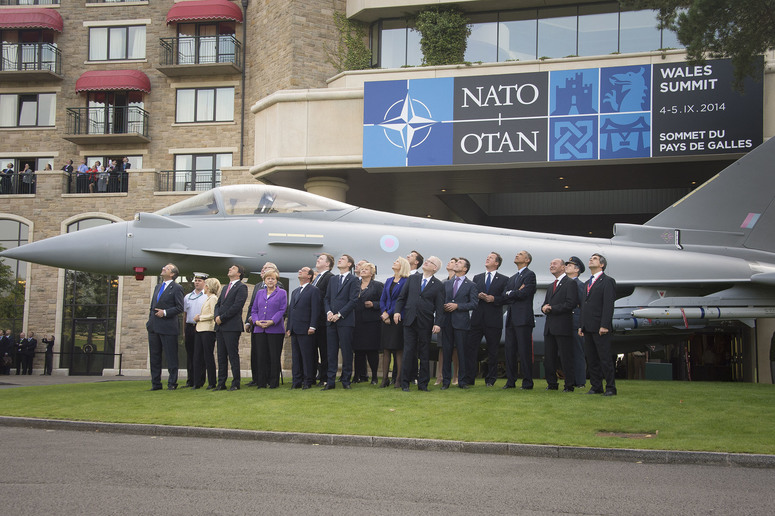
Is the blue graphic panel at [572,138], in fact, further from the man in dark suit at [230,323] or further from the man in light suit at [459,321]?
the man in dark suit at [230,323]

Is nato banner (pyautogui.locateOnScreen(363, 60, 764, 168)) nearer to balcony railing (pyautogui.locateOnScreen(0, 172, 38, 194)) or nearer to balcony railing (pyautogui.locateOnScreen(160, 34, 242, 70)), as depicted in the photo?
balcony railing (pyautogui.locateOnScreen(160, 34, 242, 70))

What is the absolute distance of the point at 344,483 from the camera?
5941 millimetres

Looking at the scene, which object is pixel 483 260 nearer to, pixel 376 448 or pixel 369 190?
pixel 376 448

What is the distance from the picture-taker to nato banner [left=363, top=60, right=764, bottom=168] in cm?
1955

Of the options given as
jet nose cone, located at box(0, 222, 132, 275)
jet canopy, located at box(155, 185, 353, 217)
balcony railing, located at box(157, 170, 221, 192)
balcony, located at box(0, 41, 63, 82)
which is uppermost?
balcony, located at box(0, 41, 63, 82)

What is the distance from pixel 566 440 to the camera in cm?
779

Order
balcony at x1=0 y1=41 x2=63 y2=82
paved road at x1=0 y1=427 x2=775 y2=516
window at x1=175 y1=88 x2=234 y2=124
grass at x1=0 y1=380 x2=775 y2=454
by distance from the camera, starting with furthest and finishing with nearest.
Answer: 1. balcony at x1=0 y1=41 x2=63 y2=82
2. window at x1=175 y1=88 x2=234 y2=124
3. grass at x1=0 y1=380 x2=775 y2=454
4. paved road at x1=0 y1=427 x2=775 y2=516

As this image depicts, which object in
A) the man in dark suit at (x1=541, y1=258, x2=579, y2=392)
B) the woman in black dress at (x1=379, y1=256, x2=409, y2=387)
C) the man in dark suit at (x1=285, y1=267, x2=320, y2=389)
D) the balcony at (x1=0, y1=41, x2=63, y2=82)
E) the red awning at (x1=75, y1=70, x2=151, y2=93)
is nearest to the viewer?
the man in dark suit at (x1=541, y1=258, x2=579, y2=392)

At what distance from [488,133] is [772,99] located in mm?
7317

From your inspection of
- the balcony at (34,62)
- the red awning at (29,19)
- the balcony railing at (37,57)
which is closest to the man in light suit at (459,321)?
the balcony at (34,62)

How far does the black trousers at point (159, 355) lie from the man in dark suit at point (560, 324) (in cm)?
625

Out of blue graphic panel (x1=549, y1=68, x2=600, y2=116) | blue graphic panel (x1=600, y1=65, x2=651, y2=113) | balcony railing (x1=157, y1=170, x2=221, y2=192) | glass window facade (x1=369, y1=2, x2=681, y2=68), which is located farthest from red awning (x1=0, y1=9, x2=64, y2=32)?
blue graphic panel (x1=600, y1=65, x2=651, y2=113)

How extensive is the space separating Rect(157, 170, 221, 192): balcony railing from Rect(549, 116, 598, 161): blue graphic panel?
1829cm

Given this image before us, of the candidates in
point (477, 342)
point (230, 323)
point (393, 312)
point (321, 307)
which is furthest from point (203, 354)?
point (477, 342)
